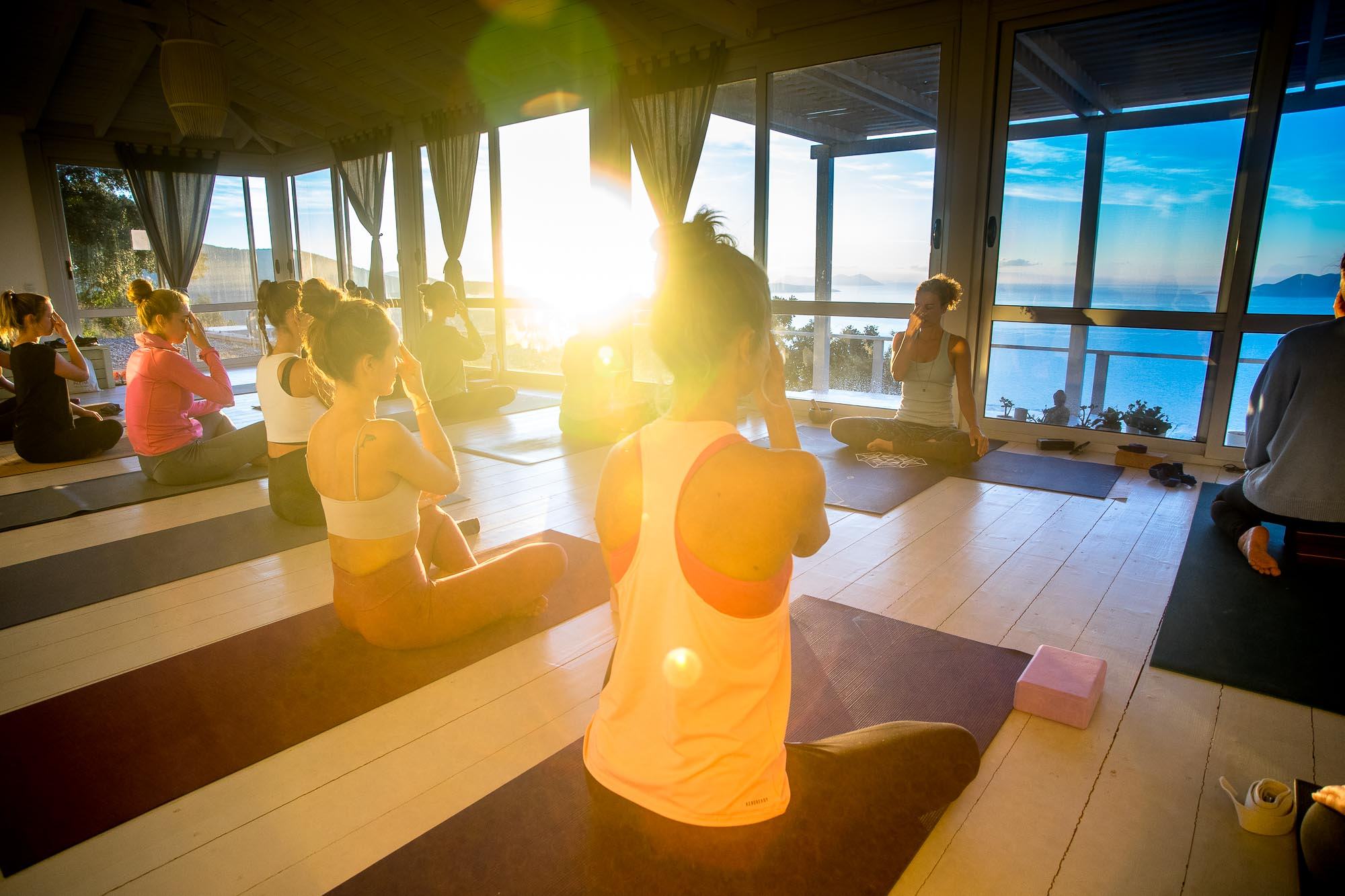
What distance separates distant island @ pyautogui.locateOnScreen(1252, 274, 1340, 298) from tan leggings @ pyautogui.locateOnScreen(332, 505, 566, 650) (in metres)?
3.92

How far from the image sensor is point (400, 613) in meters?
1.93

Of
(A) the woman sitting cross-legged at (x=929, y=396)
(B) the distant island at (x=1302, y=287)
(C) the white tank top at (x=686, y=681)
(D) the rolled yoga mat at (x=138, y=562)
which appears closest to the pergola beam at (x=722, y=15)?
(A) the woman sitting cross-legged at (x=929, y=396)

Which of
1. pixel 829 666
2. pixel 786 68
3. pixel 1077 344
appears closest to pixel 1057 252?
pixel 1077 344

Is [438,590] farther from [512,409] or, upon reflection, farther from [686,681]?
[512,409]

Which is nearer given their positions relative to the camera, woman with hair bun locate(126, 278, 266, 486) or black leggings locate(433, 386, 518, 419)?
woman with hair bun locate(126, 278, 266, 486)

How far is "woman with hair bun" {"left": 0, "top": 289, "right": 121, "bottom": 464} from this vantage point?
3.83 metres

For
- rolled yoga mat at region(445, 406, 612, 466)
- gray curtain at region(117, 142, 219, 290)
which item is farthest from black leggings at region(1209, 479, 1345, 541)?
gray curtain at region(117, 142, 219, 290)

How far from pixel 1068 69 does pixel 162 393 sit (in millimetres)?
5105

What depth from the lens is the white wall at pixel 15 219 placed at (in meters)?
7.29

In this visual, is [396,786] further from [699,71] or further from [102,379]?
[102,379]

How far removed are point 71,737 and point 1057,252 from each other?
16.1 feet

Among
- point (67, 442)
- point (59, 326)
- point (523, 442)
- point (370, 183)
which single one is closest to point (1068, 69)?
point (523, 442)

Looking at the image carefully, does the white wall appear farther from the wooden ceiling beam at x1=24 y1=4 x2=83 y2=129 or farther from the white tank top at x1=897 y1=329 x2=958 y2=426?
the white tank top at x1=897 y1=329 x2=958 y2=426

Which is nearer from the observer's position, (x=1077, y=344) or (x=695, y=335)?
(x=695, y=335)
